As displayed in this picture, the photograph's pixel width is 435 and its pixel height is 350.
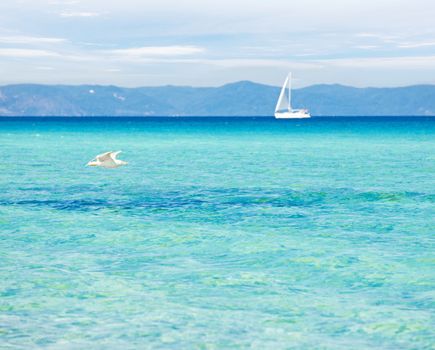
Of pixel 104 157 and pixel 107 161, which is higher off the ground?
pixel 104 157

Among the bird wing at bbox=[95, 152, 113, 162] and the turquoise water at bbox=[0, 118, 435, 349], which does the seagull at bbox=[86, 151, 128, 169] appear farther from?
the turquoise water at bbox=[0, 118, 435, 349]

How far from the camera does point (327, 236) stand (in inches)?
886

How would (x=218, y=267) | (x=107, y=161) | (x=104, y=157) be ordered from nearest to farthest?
(x=218, y=267) → (x=107, y=161) → (x=104, y=157)

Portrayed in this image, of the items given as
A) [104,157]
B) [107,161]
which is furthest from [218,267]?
[104,157]

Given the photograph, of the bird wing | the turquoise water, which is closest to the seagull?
the bird wing

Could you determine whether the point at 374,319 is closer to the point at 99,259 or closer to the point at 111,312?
the point at 111,312

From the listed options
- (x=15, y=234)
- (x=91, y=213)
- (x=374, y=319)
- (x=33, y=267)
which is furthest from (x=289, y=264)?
(x=91, y=213)

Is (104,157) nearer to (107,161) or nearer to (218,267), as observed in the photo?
(107,161)

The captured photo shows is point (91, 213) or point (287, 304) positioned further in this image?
point (91, 213)

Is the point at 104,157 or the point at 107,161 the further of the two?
the point at 104,157

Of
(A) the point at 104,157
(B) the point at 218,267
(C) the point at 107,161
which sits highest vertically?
(A) the point at 104,157

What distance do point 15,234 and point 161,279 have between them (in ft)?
27.0

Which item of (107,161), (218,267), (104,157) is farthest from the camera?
(104,157)

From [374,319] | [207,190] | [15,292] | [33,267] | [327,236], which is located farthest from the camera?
[207,190]
